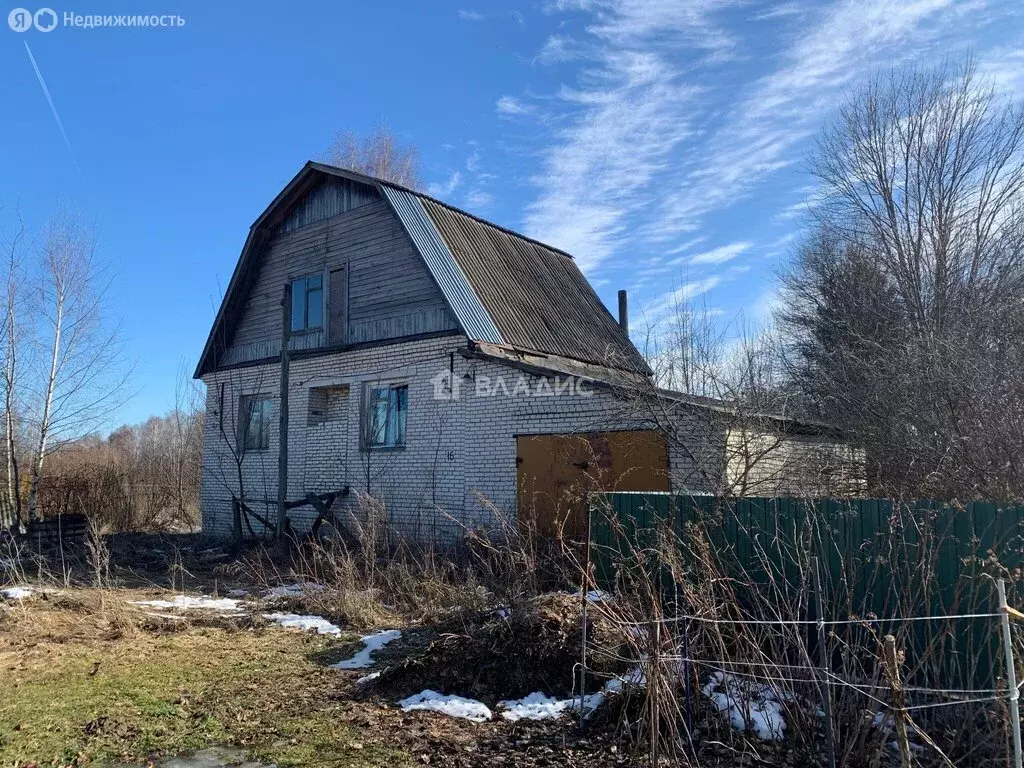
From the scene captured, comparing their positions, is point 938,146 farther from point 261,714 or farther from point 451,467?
point 261,714

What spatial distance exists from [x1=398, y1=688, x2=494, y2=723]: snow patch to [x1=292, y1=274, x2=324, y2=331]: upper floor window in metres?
10.9

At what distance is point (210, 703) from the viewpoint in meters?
5.01

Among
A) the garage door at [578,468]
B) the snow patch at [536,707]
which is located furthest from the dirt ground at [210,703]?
the garage door at [578,468]

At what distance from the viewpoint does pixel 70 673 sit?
565cm

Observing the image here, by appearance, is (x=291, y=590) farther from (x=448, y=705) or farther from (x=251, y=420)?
(x=251, y=420)

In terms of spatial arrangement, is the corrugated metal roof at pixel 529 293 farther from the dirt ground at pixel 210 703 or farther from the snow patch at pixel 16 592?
the snow patch at pixel 16 592

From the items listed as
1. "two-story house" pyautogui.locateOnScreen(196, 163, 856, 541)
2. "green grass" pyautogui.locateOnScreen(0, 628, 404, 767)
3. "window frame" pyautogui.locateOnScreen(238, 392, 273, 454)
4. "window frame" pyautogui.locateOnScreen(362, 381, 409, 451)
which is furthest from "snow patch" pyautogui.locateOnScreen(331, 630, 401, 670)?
"window frame" pyautogui.locateOnScreen(238, 392, 273, 454)

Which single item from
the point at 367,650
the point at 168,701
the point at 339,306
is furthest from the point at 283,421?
the point at 168,701

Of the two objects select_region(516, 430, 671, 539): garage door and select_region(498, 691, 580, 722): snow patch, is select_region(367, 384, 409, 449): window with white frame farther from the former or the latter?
select_region(498, 691, 580, 722): snow patch

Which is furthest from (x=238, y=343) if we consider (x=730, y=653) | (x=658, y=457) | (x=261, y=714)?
(x=730, y=653)

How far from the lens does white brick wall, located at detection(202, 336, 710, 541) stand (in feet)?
36.2

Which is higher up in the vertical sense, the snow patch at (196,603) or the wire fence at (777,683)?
the wire fence at (777,683)

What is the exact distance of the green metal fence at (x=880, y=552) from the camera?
→ 4.19 metres

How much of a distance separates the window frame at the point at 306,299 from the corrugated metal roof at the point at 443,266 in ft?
8.94
